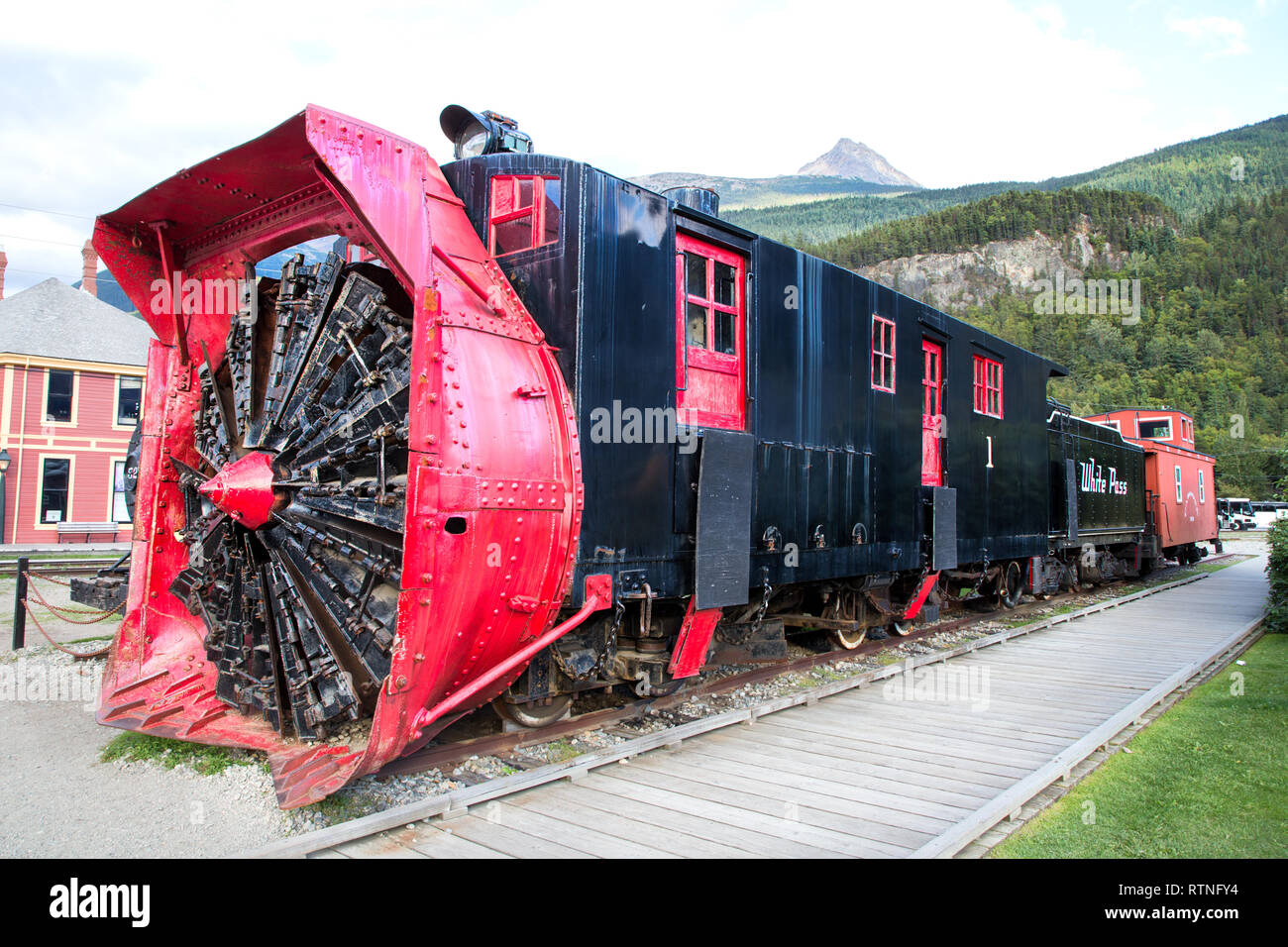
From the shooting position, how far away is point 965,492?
10.2m

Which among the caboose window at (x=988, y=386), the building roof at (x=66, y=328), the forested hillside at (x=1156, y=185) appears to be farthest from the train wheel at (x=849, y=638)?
the forested hillside at (x=1156, y=185)

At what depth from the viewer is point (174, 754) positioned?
17.5 ft

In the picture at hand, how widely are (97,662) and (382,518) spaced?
6.11m

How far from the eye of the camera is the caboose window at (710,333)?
581 centimetres

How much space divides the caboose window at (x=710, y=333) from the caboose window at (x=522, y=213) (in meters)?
1.02

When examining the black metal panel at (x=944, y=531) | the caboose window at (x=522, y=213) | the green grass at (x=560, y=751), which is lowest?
the green grass at (x=560, y=751)

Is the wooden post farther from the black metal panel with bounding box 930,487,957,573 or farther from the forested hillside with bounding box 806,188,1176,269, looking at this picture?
the forested hillside with bounding box 806,188,1176,269

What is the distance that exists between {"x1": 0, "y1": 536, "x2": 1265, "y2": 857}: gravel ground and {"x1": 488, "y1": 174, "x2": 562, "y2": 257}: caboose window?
3.39 meters

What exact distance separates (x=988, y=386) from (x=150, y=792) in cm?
1059

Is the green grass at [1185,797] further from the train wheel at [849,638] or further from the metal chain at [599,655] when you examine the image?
the train wheel at [849,638]

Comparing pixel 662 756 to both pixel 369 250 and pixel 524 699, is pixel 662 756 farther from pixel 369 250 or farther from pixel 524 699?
pixel 369 250

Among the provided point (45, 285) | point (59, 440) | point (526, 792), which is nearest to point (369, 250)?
point (526, 792)

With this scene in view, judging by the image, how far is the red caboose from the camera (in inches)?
842

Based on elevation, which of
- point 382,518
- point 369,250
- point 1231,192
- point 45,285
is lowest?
point 382,518
